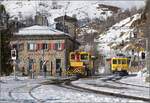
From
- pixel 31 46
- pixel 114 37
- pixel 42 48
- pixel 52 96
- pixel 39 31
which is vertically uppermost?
pixel 114 37

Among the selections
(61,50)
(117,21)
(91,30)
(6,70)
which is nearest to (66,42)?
(61,50)

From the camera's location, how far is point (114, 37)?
191 m

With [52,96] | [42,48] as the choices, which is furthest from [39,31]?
[52,96]

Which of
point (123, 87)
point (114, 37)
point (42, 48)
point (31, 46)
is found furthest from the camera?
point (114, 37)

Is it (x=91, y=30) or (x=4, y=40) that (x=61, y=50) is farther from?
(x=91, y=30)

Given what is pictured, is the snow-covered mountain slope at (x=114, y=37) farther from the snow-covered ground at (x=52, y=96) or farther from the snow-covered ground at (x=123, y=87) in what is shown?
the snow-covered ground at (x=52, y=96)

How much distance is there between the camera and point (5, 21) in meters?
25.6

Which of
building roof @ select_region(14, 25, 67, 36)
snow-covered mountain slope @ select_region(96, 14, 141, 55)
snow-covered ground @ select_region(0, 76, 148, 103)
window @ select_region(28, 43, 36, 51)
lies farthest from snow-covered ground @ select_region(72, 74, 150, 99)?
snow-covered mountain slope @ select_region(96, 14, 141, 55)

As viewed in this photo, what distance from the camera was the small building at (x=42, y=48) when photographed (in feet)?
300

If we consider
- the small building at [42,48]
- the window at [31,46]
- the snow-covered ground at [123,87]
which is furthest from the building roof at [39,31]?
the snow-covered ground at [123,87]

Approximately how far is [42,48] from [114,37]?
100m

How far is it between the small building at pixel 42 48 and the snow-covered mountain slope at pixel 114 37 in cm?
6616

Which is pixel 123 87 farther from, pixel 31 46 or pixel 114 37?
pixel 114 37

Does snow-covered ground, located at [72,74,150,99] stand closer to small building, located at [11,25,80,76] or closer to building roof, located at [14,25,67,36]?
small building, located at [11,25,80,76]
